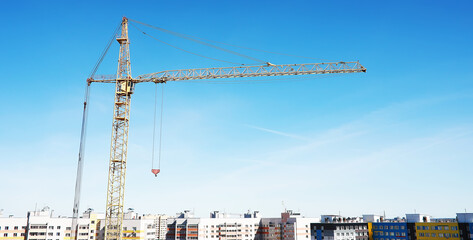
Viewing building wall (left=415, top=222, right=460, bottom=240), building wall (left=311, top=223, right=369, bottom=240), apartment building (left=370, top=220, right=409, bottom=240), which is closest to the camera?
building wall (left=415, top=222, right=460, bottom=240)

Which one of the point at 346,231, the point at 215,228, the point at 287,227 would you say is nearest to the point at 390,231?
the point at 346,231

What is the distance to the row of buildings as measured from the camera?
88062mm

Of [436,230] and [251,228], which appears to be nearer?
[436,230]

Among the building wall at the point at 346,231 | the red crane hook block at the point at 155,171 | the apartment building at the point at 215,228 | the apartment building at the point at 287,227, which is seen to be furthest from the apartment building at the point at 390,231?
the red crane hook block at the point at 155,171

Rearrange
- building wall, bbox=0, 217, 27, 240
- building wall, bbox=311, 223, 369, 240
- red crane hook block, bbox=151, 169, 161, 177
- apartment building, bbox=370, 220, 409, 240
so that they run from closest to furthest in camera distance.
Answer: red crane hook block, bbox=151, 169, 161, 177
building wall, bbox=0, 217, 27, 240
apartment building, bbox=370, 220, 409, 240
building wall, bbox=311, 223, 369, 240

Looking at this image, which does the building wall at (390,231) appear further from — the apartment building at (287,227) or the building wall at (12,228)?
the building wall at (12,228)

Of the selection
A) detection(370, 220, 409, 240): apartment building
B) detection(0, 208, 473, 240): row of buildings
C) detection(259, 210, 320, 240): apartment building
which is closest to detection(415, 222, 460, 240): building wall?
detection(0, 208, 473, 240): row of buildings

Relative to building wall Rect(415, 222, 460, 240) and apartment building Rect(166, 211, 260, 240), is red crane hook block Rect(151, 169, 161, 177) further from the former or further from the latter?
building wall Rect(415, 222, 460, 240)

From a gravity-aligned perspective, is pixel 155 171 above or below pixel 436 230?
above

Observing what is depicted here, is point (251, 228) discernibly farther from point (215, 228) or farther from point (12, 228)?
point (12, 228)

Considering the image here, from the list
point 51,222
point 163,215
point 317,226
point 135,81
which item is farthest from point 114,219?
point 163,215

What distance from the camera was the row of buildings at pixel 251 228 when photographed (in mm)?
88062

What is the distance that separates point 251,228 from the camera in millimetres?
117500

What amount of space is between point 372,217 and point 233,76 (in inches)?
2276
